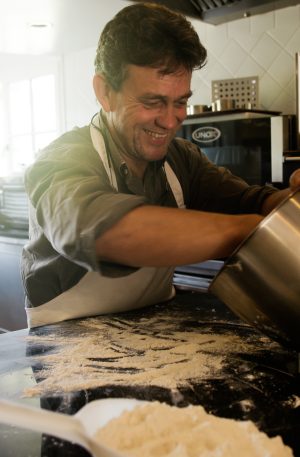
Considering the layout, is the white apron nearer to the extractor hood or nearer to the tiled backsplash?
the extractor hood

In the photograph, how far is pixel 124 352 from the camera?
2.94 feet

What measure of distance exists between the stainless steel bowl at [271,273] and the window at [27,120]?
337 cm

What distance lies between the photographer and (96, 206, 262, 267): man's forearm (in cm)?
74

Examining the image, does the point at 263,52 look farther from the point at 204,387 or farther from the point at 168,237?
the point at 204,387

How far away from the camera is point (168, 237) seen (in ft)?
2.45

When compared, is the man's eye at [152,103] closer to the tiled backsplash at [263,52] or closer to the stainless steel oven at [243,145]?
the stainless steel oven at [243,145]

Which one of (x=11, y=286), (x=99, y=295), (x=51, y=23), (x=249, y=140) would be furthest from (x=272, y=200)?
(x=51, y=23)

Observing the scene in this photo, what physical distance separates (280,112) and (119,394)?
1.79m

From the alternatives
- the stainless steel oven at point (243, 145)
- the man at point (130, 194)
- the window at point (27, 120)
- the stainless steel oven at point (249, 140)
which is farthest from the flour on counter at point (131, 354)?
the window at point (27, 120)

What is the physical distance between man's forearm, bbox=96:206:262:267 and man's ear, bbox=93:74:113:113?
475 millimetres

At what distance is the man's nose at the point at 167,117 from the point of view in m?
1.09

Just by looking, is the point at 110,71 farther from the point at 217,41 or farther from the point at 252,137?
the point at 217,41

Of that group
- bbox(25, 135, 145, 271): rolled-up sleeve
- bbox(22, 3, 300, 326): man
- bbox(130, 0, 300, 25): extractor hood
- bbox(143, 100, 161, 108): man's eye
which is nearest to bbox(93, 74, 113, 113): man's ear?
bbox(22, 3, 300, 326): man

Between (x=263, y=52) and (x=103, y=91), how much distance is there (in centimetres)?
149
